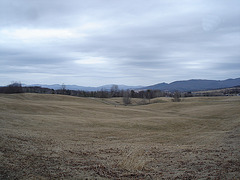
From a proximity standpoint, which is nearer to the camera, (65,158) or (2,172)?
→ (2,172)

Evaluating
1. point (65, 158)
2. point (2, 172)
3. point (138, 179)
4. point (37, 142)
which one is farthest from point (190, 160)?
point (37, 142)

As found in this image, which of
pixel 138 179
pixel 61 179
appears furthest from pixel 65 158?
pixel 138 179

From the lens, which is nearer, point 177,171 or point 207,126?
point 177,171

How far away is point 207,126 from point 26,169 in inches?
1267

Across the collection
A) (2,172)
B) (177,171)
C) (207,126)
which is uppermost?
(2,172)

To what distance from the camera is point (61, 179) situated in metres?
8.62

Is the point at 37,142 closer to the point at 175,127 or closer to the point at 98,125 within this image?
the point at 98,125

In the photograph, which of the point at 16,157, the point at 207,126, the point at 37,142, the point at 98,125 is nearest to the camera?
the point at 16,157

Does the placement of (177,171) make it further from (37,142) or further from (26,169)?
(37,142)

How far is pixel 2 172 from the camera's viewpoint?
8.84 m

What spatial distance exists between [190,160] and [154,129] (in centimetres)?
1849

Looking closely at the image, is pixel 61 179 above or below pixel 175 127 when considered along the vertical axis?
above

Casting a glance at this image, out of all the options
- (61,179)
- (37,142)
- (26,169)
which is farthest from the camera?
(37,142)

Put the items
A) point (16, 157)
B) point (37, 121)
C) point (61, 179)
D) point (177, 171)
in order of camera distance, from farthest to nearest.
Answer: point (37, 121)
point (16, 157)
point (177, 171)
point (61, 179)
